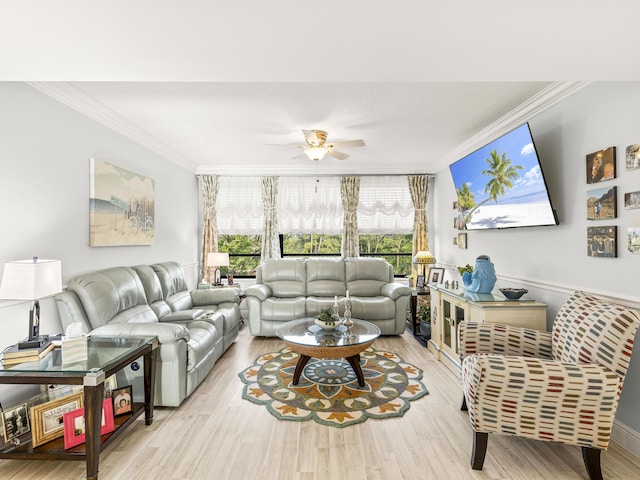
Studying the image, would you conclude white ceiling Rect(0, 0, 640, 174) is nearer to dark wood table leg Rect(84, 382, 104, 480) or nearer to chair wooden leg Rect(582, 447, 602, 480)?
dark wood table leg Rect(84, 382, 104, 480)

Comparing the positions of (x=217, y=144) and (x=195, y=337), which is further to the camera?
(x=217, y=144)

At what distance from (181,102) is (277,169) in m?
2.79

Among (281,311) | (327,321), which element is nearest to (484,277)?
(327,321)

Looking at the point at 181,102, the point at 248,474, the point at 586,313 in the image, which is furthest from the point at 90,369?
the point at 586,313

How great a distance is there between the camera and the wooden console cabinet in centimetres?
288

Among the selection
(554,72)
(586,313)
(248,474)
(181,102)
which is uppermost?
(181,102)

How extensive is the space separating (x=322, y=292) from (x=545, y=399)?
136 inches

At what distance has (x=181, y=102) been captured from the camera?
3100 mm

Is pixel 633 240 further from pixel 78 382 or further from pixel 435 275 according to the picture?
pixel 78 382

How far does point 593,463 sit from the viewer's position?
1.90 metres

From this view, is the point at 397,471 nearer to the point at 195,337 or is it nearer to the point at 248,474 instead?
the point at 248,474

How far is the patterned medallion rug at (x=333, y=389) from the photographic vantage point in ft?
8.72

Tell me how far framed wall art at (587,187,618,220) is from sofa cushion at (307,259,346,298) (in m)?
3.27

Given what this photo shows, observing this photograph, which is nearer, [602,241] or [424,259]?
[602,241]
